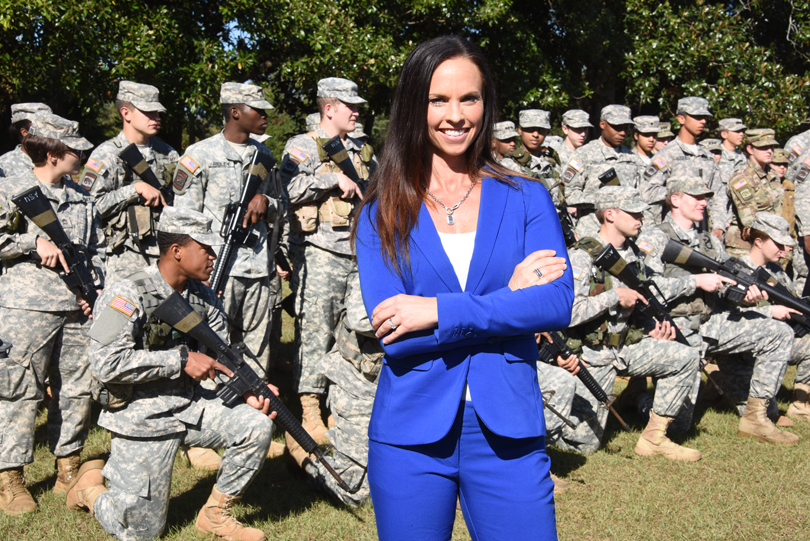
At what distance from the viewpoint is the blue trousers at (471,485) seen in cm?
181

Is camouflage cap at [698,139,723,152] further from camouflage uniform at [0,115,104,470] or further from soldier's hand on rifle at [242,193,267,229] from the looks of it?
camouflage uniform at [0,115,104,470]

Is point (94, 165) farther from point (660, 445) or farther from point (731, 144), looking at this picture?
point (731, 144)

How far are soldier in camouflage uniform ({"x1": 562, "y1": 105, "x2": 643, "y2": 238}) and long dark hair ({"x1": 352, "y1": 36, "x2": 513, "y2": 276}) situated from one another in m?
5.07

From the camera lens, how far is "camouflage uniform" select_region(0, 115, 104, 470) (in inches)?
169

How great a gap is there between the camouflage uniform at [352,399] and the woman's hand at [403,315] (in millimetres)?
2245

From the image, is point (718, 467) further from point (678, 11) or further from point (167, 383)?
point (678, 11)

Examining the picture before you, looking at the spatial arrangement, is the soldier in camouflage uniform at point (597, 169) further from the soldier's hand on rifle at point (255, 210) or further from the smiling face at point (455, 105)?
the smiling face at point (455, 105)

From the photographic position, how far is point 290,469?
4.79 metres

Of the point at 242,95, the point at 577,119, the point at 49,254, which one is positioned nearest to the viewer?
the point at 49,254

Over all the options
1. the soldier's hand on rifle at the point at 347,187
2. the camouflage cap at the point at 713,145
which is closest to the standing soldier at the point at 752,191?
the camouflage cap at the point at 713,145

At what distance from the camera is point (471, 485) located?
73.2 inches

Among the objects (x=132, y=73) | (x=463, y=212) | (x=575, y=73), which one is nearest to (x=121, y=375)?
(x=463, y=212)

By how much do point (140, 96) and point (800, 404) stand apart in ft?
20.6

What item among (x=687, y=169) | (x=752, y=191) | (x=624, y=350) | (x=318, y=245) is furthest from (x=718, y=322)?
(x=318, y=245)
